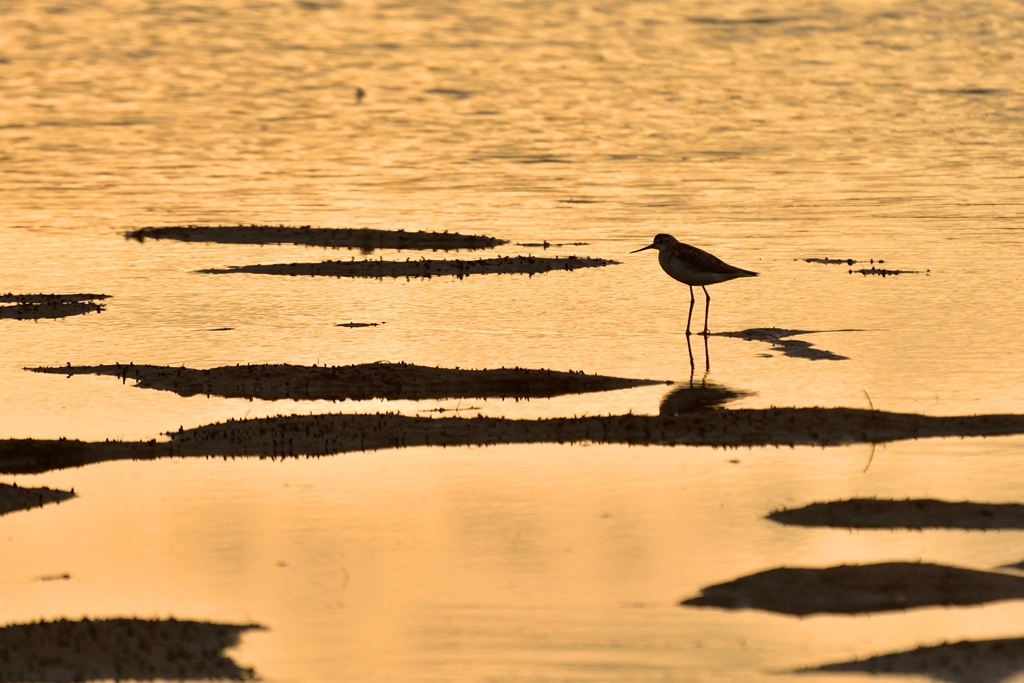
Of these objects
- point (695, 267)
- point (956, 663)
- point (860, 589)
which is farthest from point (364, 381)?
point (956, 663)

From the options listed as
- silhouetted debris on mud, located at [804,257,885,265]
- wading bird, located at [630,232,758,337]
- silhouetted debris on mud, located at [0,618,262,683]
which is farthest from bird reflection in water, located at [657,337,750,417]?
silhouetted debris on mud, located at [804,257,885,265]

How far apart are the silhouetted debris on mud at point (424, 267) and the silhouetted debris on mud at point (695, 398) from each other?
9276 mm

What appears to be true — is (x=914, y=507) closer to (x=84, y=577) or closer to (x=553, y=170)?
(x=84, y=577)

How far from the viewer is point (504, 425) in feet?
59.4

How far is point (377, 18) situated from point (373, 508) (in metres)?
A: 78.3

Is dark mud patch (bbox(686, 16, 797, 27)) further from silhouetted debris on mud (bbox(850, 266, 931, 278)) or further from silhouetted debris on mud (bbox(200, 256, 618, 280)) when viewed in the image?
silhouetted debris on mud (bbox(850, 266, 931, 278))

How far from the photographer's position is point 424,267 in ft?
96.6

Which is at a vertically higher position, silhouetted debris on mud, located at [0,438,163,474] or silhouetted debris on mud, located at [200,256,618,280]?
silhouetted debris on mud, located at [0,438,163,474]

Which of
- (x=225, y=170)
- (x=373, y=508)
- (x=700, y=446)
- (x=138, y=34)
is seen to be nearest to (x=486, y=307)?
(x=700, y=446)

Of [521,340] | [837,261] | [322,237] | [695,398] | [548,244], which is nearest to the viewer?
[695,398]

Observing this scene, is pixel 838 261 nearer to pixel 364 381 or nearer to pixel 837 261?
pixel 837 261

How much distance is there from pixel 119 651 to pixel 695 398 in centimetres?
878

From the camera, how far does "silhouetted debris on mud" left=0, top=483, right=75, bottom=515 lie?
15539 mm

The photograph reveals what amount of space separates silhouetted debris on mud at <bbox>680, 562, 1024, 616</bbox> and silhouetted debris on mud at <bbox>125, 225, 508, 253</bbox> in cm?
1920
